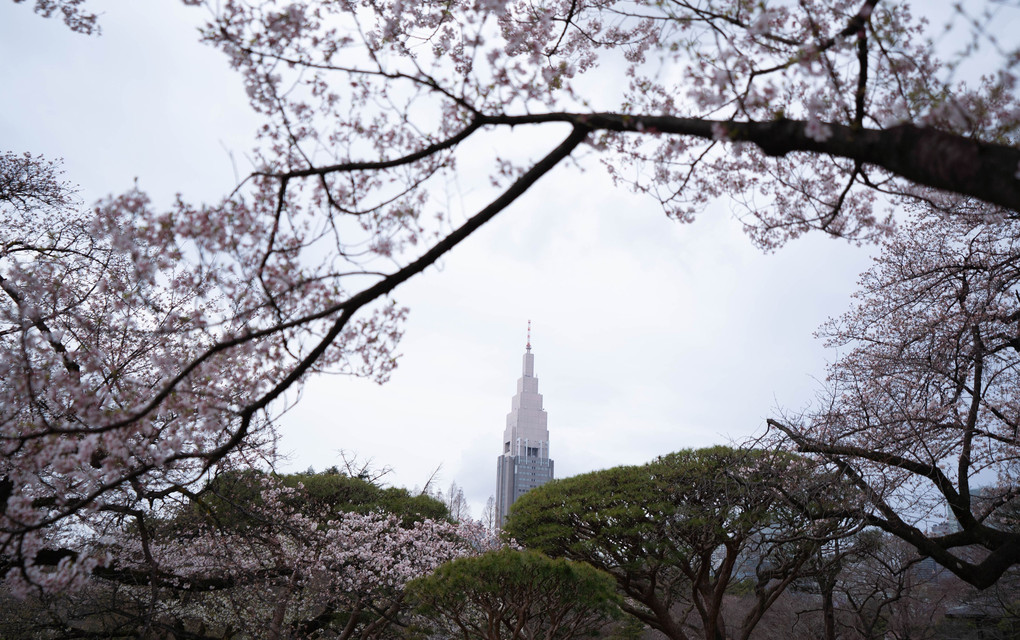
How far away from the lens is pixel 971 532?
5773 millimetres

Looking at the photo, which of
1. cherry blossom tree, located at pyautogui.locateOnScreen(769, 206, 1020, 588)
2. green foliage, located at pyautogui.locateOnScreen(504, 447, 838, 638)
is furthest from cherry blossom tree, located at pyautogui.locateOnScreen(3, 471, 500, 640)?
cherry blossom tree, located at pyautogui.locateOnScreen(769, 206, 1020, 588)

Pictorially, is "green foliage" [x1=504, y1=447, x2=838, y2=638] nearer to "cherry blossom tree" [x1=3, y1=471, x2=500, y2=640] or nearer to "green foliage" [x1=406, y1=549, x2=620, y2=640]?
"cherry blossom tree" [x1=3, y1=471, x2=500, y2=640]

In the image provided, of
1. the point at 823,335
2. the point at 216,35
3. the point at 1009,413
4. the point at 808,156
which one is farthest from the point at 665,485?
the point at 216,35

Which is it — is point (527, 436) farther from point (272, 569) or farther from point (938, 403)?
point (938, 403)

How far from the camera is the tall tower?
50531mm

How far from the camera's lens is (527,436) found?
168 feet

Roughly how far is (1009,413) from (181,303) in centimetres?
899

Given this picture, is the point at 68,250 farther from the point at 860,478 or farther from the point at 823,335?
the point at 823,335

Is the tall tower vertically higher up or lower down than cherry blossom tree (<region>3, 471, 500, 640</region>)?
higher up

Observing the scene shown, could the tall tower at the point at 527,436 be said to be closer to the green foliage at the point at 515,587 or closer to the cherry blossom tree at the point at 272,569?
the cherry blossom tree at the point at 272,569

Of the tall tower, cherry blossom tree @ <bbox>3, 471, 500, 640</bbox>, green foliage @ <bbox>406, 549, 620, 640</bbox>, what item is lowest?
green foliage @ <bbox>406, 549, 620, 640</bbox>

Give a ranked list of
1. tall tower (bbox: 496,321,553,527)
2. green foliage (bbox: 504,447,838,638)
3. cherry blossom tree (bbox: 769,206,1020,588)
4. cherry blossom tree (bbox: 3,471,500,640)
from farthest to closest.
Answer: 1. tall tower (bbox: 496,321,553,527)
2. green foliage (bbox: 504,447,838,638)
3. cherry blossom tree (bbox: 3,471,500,640)
4. cherry blossom tree (bbox: 769,206,1020,588)

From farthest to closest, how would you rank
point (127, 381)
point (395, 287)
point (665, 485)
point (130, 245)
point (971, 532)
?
point (665, 485)
point (971, 532)
point (127, 381)
point (130, 245)
point (395, 287)

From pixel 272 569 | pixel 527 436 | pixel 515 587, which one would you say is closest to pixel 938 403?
pixel 515 587
